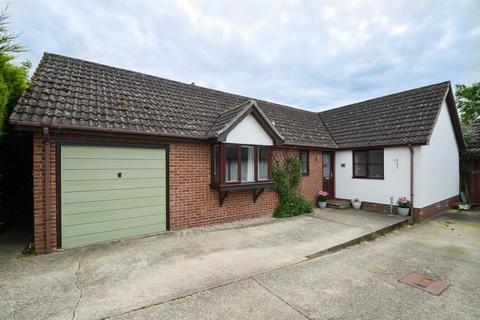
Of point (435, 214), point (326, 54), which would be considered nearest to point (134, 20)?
point (326, 54)

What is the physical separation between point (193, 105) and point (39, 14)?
504 centimetres

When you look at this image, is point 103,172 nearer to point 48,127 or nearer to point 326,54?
point 48,127

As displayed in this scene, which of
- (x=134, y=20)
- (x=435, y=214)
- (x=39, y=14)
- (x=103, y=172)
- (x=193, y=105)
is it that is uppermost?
(x=134, y=20)

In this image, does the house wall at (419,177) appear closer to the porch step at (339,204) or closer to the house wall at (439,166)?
the house wall at (439,166)

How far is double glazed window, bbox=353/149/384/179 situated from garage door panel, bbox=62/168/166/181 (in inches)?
338

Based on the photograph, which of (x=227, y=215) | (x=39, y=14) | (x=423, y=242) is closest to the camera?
(x=423, y=242)

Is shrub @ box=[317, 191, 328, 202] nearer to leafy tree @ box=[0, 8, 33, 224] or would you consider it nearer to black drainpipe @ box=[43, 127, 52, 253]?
black drainpipe @ box=[43, 127, 52, 253]

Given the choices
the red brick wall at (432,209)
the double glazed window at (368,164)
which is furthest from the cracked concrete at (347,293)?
the double glazed window at (368,164)

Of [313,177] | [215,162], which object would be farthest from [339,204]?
[215,162]

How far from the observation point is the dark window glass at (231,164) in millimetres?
6902

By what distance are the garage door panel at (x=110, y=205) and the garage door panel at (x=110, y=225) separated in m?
0.33

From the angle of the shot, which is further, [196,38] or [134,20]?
[196,38]

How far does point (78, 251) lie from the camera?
4848mm

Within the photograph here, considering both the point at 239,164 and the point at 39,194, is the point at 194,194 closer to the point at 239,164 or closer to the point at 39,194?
the point at 239,164
